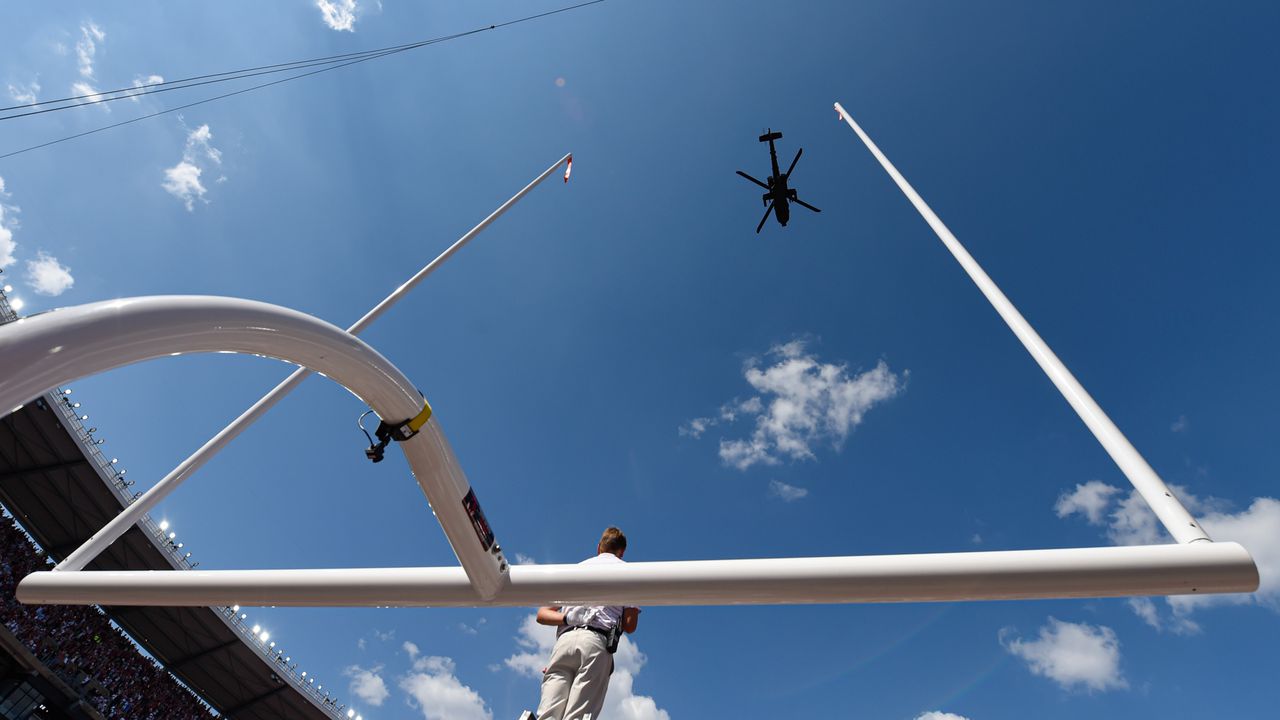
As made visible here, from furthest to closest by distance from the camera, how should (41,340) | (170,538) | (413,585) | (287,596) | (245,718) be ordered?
(245,718), (170,538), (287,596), (413,585), (41,340)

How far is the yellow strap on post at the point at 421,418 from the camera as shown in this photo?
5.03ft

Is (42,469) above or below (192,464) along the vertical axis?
above

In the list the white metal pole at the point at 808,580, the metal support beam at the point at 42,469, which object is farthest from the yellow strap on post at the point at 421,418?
the metal support beam at the point at 42,469

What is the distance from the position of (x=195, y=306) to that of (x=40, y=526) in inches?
1151

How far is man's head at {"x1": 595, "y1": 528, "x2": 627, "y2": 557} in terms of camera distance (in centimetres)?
361

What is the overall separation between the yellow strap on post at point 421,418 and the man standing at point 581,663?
4.94 ft

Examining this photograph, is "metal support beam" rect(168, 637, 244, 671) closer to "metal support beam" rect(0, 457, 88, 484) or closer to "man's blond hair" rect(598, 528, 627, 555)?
"metal support beam" rect(0, 457, 88, 484)

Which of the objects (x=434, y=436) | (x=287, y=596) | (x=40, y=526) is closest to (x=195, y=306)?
(x=434, y=436)

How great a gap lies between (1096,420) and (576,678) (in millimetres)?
2812

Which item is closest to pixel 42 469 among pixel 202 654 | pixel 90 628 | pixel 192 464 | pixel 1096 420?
pixel 90 628

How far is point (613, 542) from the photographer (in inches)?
142

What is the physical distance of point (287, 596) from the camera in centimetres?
191

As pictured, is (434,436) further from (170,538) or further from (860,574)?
(170,538)

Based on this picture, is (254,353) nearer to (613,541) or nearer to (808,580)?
(808,580)
